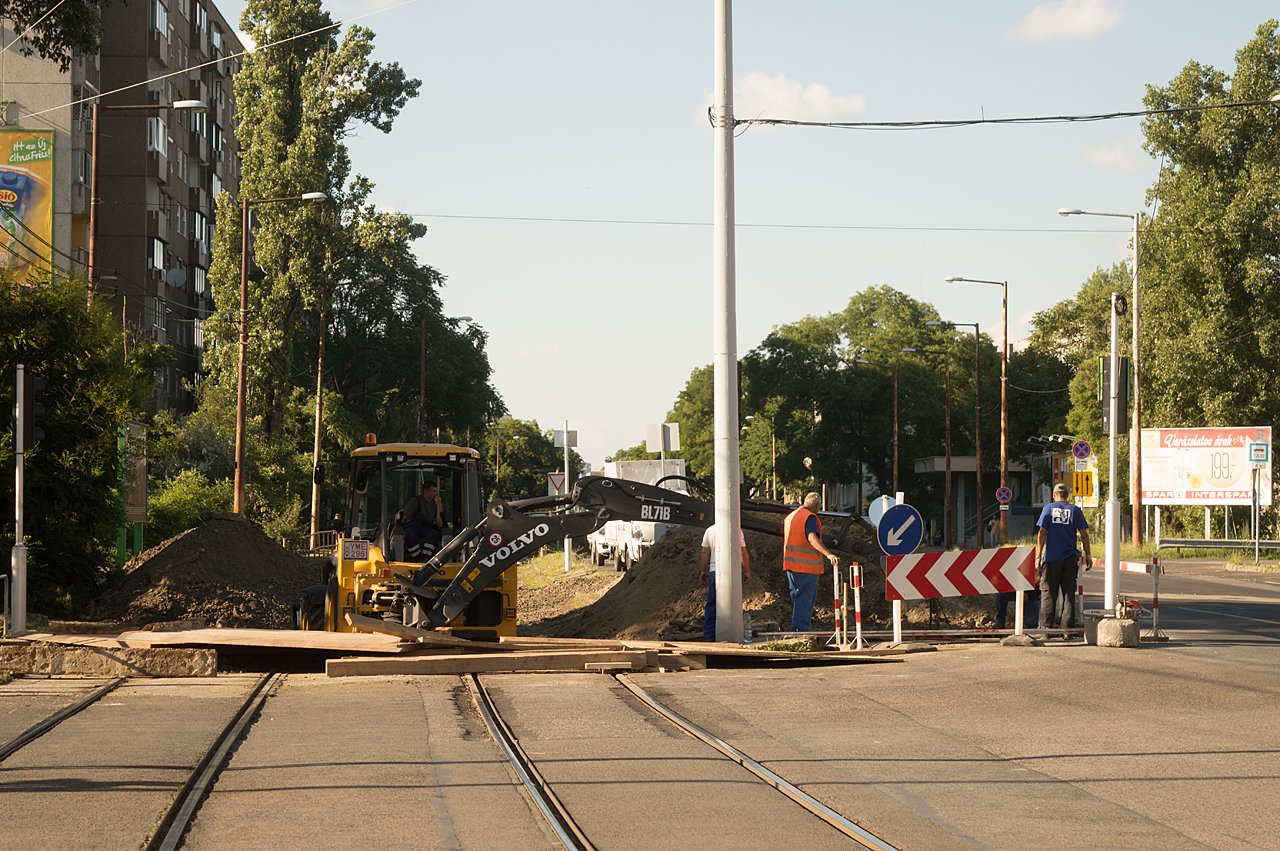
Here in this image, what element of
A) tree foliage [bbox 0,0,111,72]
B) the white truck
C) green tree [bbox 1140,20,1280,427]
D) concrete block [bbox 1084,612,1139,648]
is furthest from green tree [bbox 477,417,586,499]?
concrete block [bbox 1084,612,1139,648]

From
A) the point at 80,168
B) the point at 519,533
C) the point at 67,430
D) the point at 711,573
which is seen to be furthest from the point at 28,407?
the point at 80,168

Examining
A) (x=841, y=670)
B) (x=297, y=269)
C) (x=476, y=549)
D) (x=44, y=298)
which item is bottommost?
(x=841, y=670)

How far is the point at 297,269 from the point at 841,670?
3900 centimetres

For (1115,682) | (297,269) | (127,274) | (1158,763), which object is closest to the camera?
(1158,763)

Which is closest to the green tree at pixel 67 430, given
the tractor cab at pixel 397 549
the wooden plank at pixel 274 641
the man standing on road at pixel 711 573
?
the tractor cab at pixel 397 549

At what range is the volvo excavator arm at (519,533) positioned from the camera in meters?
14.9

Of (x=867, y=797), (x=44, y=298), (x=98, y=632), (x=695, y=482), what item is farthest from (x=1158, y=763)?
(x=44, y=298)

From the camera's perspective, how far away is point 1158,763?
8234mm

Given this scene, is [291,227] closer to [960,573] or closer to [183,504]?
[183,504]

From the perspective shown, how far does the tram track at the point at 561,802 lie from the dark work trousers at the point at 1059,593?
244 inches

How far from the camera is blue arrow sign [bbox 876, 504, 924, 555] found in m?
14.9

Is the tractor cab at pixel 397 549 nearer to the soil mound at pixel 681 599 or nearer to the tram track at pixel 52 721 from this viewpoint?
the tram track at pixel 52 721

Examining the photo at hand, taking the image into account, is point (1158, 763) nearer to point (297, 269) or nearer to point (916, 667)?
point (916, 667)

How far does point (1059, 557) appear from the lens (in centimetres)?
1522
